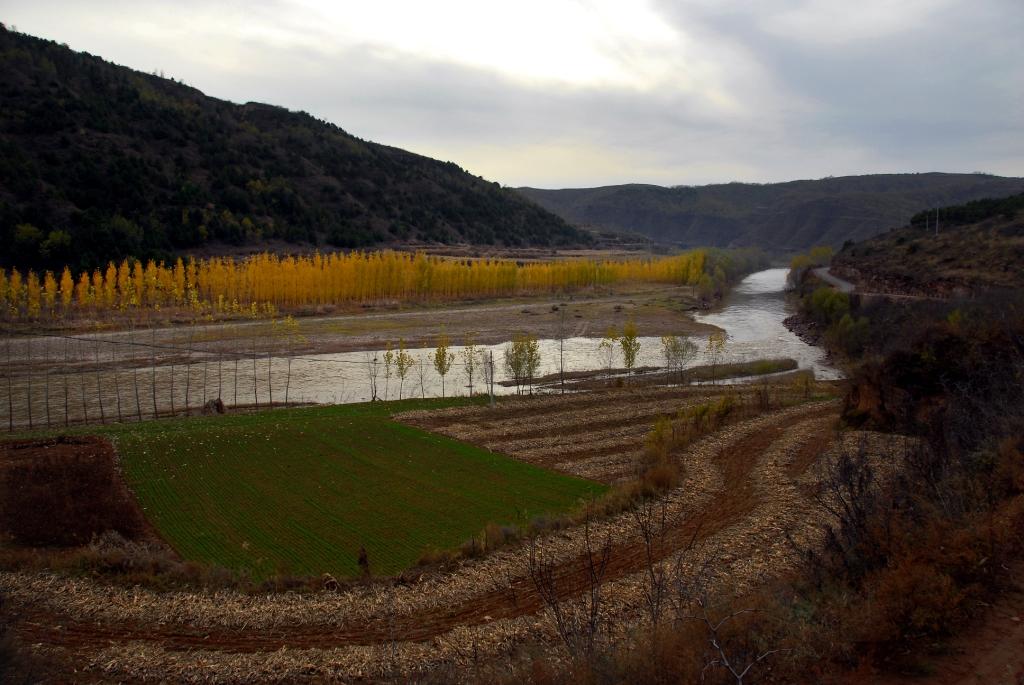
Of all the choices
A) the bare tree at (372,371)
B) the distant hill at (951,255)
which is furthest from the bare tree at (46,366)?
the distant hill at (951,255)

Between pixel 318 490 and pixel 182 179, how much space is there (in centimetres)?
9948

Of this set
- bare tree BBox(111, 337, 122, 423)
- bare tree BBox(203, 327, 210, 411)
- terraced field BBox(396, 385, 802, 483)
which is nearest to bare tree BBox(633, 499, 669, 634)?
terraced field BBox(396, 385, 802, 483)

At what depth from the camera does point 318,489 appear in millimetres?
21266

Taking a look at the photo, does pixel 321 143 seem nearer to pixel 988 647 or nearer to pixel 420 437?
pixel 420 437

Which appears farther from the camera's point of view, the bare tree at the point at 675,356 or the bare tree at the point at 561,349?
the bare tree at the point at 675,356

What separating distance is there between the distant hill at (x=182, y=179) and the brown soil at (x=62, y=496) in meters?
60.3

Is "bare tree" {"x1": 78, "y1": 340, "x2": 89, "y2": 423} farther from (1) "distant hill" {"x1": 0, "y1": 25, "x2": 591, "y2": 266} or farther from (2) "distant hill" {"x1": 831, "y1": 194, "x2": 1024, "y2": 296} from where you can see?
(2) "distant hill" {"x1": 831, "y1": 194, "x2": 1024, "y2": 296}

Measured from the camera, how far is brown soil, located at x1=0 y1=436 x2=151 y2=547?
17312 mm

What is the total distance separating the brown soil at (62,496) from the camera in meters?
17.3

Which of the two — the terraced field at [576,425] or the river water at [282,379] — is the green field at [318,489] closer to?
the terraced field at [576,425]

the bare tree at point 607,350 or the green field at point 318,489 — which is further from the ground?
the bare tree at point 607,350

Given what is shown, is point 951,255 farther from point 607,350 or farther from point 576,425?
point 576,425

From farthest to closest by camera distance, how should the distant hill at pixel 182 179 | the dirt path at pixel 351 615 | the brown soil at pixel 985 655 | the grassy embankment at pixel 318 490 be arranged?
the distant hill at pixel 182 179, the grassy embankment at pixel 318 490, the dirt path at pixel 351 615, the brown soil at pixel 985 655

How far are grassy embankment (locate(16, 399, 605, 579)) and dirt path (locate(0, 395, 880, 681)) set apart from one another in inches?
105
